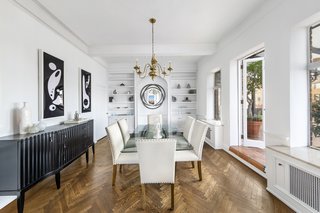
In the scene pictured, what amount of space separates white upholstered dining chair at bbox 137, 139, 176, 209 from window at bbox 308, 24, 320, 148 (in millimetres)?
1942

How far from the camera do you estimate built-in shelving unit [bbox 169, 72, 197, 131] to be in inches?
280

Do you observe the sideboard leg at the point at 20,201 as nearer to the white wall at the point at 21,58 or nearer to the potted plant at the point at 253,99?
the white wall at the point at 21,58

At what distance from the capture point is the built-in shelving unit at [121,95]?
706cm

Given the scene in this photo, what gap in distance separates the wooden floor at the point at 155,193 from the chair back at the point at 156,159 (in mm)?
394

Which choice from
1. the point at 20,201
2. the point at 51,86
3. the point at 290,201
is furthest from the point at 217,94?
the point at 20,201

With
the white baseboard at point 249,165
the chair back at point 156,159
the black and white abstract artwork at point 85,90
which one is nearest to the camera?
the chair back at point 156,159

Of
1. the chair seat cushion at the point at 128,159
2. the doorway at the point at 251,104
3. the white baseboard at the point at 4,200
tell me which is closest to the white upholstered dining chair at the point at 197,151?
the chair seat cushion at the point at 128,159

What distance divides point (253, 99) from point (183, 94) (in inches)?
128

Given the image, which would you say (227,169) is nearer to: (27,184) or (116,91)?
(27,184)

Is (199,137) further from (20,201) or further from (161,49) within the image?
(161,49)

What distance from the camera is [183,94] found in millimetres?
7117

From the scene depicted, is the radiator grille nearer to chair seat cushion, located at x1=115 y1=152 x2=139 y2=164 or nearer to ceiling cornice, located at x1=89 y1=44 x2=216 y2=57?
chair seat cushion, located at x1=115 y1=152 x2=139 y2=164

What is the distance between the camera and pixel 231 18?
3365mm

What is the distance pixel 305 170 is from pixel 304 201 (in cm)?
37
